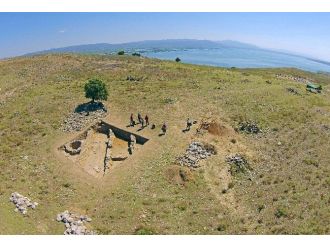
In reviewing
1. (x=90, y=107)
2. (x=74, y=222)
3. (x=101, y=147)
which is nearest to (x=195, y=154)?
(x=101, y=147)

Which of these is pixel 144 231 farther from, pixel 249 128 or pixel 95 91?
pixel 95 91

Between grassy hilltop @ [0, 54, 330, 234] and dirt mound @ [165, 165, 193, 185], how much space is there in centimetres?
11

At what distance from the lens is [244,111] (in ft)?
168

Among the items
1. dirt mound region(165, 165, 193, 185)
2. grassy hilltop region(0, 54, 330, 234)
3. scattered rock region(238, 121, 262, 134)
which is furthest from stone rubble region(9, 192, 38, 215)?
scattered rock region(238, 121, 262, 134)

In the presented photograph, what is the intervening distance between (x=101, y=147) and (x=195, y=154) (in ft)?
40.5

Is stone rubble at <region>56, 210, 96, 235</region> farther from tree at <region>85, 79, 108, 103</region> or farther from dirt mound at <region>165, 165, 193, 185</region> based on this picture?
tree at <region>85, 79, 108, 103</region>

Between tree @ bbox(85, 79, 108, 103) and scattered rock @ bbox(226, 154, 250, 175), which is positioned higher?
tree @ bbox(85, 79, 108, 103)

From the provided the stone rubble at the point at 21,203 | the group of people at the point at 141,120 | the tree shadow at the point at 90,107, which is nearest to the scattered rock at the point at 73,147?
the group of people at the point at 141,120

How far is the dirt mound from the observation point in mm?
36594

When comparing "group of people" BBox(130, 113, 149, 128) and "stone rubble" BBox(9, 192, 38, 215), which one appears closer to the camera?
"stone rubble" BBox(9, 192, 38, 215)

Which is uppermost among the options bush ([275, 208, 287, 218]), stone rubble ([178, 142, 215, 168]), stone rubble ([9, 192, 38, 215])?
stone rubble ([178, 142, 215, 168])

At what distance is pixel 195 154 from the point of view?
4059 centimetres

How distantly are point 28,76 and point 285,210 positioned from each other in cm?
6683

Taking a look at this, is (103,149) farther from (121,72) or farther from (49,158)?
(121,72)
